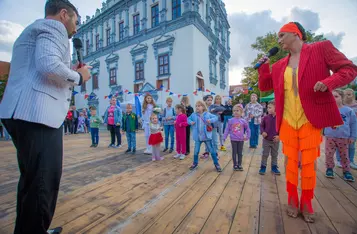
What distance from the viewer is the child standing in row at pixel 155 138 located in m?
4.54

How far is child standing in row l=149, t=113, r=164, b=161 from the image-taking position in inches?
179

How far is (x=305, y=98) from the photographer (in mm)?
1833

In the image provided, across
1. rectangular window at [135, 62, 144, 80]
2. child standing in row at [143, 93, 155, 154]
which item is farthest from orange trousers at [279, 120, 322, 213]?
rectangular window at [135, 62, 144, 80]

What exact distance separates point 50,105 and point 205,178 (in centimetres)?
261

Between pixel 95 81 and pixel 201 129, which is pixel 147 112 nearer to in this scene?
pixel 201 129

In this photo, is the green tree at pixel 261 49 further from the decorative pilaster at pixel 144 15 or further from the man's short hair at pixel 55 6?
the man's short hair at pixel 55 6

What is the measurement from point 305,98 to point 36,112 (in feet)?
7.64

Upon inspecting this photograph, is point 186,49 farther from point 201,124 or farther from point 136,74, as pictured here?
point 201,124

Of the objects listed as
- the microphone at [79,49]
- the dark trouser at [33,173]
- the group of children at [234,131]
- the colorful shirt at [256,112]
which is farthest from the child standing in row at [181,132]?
the dark trouser at [33,173]

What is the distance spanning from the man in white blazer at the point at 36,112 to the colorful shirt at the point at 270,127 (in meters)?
3.49

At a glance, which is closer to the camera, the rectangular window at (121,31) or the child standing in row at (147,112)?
the child standing in row at (147,112)

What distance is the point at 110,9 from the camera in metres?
20.4

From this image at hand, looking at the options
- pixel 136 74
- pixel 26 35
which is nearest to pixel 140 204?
pixel 26 35

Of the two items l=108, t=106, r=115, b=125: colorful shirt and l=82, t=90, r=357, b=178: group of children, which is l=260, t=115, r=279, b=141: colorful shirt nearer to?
l=82, t=90, r=357, b=178: group of children
